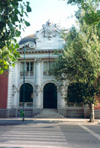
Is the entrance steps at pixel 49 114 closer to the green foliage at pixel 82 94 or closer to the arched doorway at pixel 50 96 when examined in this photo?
the arched doorway at pixel 50 96

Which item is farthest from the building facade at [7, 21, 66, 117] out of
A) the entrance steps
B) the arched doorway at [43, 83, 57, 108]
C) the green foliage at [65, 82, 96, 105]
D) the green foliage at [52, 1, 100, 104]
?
the green foliage at [52, 1, 100, 104]

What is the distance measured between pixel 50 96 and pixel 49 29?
973 cm

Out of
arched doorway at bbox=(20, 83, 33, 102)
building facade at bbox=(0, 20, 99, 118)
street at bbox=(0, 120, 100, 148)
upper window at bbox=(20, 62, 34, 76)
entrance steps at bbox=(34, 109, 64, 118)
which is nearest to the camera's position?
street at bbox=(0, 120, 100, 148)

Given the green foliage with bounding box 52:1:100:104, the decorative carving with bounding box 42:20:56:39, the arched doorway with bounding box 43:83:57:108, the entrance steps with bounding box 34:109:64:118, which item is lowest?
the entrance steps with bounding box 34:109:64:118

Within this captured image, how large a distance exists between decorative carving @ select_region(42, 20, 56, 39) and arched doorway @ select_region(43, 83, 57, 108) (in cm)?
715

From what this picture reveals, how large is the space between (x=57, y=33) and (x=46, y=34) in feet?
5.30

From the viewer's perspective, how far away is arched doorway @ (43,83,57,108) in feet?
87.9

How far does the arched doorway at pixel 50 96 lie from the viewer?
87.9ft

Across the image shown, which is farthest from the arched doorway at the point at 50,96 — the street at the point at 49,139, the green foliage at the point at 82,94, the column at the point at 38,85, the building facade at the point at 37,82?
the street at the point at 49,139

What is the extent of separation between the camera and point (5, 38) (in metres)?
→ 4.70

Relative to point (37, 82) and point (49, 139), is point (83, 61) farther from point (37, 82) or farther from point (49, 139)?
point (49, 139)

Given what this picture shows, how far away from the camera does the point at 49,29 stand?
27312 mm

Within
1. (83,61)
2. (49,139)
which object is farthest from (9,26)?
(83,61)

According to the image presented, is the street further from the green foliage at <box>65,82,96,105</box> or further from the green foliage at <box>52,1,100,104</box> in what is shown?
the green foliage at <box>52,1,100,104</box>
